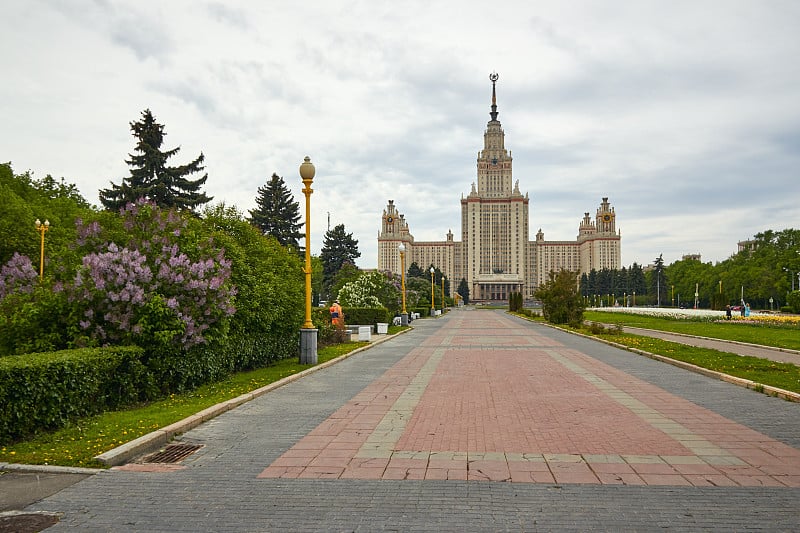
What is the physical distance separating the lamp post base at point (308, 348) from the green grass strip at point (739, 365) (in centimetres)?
947

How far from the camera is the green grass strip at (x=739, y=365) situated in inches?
472

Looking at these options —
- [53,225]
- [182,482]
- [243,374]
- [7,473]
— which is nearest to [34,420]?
[7,473]

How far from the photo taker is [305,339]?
16203mm

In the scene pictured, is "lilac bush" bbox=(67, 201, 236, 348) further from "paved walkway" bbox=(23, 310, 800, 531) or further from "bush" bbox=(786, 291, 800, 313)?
"bush" bbox=(786, 291, 800, 313)

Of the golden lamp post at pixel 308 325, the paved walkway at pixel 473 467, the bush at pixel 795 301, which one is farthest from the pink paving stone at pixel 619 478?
the bush at pixel 795 301

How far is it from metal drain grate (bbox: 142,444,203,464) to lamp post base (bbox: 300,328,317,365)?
8846mm

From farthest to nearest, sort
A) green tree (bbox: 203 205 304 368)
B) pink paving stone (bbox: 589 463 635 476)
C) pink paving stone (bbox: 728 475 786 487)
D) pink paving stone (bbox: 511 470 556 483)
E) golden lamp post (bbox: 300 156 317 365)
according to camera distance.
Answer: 1. golden lamp post (bbox: 300 156 317 365)
2. green tree (bbox: 203 205 304 368)
3. pink paving stone (bbox: 589 463 635 476)
4. pink paving stone (bbox: 511 470 556 483)
5. pink paving stone (bbox: 728 475 786 487)

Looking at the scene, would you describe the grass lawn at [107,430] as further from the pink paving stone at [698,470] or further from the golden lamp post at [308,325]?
the pink paving stone at [698,470]

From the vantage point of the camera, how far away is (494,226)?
182875 millimetres

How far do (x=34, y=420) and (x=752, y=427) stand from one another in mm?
9041

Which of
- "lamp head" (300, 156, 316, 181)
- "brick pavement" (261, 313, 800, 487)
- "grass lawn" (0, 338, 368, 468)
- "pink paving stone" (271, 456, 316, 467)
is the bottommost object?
"brick pavement" (261, 313, 800, 487)

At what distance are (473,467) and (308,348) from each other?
10.4m

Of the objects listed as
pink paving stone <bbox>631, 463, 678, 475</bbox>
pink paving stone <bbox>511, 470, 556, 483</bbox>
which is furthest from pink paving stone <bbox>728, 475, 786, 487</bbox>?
pink paving stone <bbox>511, 470, 556, 483</bbox>

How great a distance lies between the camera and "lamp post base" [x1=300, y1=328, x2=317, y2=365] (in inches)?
635
